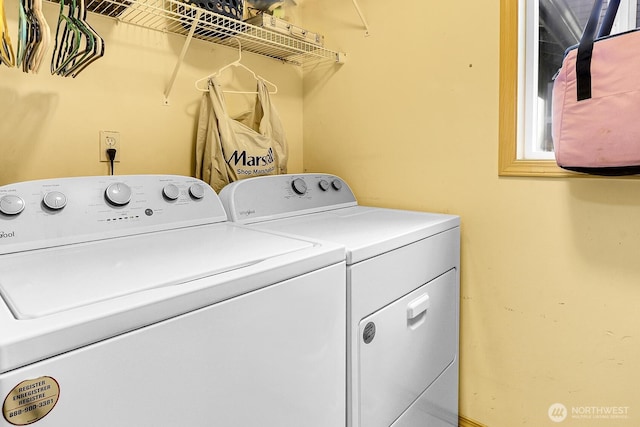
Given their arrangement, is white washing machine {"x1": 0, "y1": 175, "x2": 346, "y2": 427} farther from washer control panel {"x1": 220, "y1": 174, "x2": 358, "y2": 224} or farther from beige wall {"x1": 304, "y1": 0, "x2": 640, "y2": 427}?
beige wall {"x1": 304, "y1": 0, "x2": 640, "y2": 427}

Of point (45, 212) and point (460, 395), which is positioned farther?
point (460, 395)

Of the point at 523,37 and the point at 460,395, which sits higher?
the point at 523,37

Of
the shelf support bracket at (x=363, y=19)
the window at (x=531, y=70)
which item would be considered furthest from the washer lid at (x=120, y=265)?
the shelf support bracket at (x=363, y=19)

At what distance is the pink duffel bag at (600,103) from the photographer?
3.21 ft

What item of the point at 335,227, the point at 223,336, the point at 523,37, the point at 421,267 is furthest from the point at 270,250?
the point at 523,37

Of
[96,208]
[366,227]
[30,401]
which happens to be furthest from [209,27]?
[30,401]

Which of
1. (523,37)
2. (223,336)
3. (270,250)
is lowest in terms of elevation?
(223,336)

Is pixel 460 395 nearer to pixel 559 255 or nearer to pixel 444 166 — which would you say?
pixel 559 255

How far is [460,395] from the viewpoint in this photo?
1.57 m

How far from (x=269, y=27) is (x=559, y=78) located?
1016mm

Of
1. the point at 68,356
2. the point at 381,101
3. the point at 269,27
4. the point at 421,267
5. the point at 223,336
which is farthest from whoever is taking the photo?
the point at 381,101

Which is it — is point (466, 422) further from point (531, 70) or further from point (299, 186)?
point (531, 70)

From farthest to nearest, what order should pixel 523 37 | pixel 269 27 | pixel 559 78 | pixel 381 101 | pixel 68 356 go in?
pixel 381 101 < pixel 269 27 < pixel 523 37 < pixel 559 78 < pixel 68 356

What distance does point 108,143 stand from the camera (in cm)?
136
